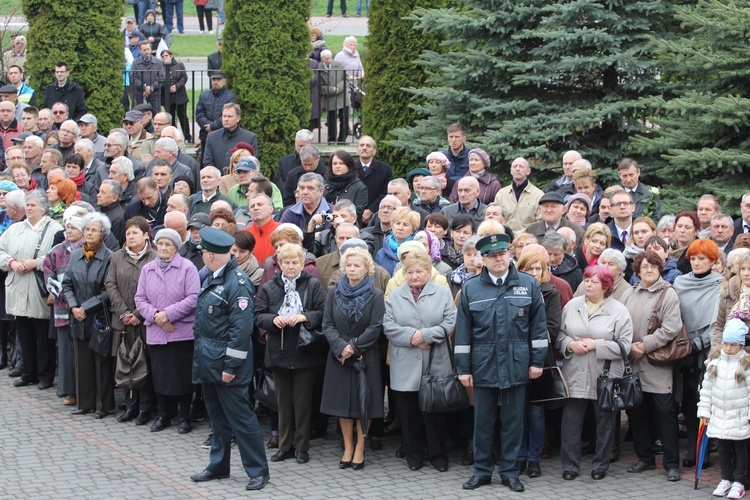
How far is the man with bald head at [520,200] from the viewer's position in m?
13.1

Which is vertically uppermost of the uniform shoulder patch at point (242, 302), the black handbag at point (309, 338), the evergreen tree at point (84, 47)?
the evergreen tree at point (84, 47)

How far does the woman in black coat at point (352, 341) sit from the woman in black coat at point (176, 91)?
1051cm

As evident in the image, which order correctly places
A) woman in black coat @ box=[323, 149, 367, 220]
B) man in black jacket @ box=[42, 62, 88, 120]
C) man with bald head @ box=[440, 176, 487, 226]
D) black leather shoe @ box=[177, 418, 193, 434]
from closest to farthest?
black leather shoe @ box=[177, 418, 193, 434] → man with bald head @ box=[440, 176, 487, 226] → woman in black coat @ box=[323, 149, 367, 220] → man in black jacket @ box=[42, 62, 88, 120]

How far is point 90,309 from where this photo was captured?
11.5 meters

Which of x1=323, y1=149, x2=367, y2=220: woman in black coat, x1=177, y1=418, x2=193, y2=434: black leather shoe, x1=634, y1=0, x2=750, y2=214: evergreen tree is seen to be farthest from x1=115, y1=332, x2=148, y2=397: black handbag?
x1=634, y1=0, x2=750, y2=214: evergreen tree

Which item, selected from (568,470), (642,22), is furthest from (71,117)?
(568,470)

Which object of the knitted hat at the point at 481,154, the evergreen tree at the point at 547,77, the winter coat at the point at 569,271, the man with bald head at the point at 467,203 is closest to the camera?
the winter coat at the point at 569,271

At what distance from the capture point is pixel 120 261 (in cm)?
1138

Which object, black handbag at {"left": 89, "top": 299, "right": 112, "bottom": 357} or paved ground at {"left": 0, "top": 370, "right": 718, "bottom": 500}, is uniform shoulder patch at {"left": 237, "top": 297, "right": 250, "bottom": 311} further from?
black handbag at {"left": 89, "top": 299, "right": 112, "bottom": 357}

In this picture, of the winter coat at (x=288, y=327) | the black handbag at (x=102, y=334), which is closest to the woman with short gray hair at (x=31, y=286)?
the black handbag at (x=102, y=334)

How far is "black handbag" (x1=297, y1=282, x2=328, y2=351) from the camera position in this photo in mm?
9953

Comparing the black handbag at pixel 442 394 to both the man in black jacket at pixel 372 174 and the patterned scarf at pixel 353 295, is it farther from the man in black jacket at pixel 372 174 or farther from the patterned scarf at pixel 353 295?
the man in black jacket at pixel 372 174

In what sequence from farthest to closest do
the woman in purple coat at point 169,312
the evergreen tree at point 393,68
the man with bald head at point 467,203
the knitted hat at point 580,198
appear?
the evergreen tree at point 393,68, the man with bald head at point 467,203, the knitted hat at point 580,198, the woman in purple coat at point 169,312

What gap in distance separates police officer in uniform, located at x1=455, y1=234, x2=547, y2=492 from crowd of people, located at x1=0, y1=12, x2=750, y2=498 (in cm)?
2
